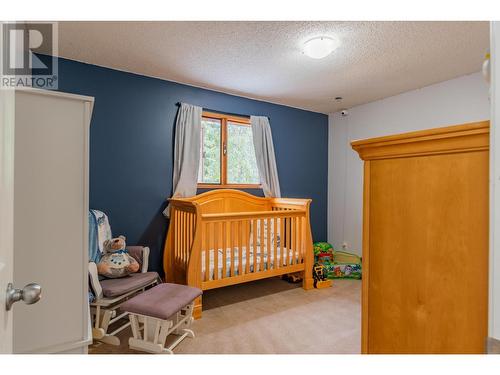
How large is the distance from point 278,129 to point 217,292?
2192 millimetres

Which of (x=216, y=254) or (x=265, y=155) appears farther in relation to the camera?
(x=265, y=155)

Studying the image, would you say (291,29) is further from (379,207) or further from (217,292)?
(217,292)

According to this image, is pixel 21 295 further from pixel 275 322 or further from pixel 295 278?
pixel 295 278

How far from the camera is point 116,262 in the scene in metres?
2.28

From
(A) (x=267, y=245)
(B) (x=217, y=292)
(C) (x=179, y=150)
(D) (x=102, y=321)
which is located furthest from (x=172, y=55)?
(B) (x=217, y=292)

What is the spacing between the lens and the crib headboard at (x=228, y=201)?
10.6 ft

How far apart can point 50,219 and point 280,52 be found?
2.06 metres

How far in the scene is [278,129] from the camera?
3.90m

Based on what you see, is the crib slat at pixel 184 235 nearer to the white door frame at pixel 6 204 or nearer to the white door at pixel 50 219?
the white door at pixel 50 219

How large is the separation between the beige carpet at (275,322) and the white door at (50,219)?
111 centimetres

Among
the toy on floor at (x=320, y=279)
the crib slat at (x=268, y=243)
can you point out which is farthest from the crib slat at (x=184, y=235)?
the toy on floor at (x=320, y=279)

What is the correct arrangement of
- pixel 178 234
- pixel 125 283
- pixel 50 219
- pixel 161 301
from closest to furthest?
1. pixel 50 219
2. pixel 161 301
3. pixel 125 283
4. pixel 178 234

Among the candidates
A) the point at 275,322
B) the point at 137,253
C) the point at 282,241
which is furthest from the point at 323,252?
the point at 137,253

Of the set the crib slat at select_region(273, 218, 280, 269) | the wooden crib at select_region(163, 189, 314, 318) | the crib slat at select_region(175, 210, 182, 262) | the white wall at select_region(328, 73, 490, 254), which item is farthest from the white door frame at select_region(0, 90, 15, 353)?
the white wall at select_region(328, 73, 490, 254)
